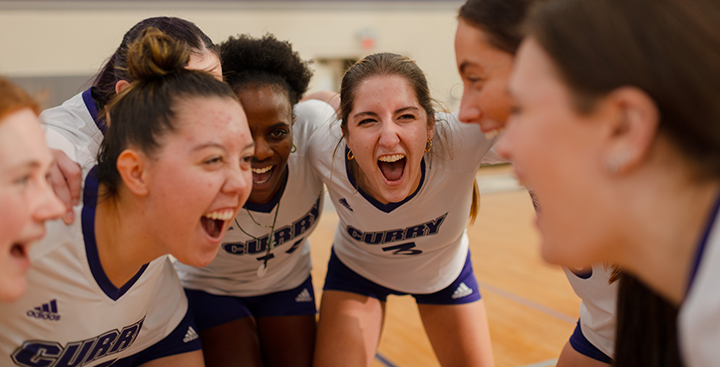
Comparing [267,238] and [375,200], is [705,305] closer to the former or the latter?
[375,200]

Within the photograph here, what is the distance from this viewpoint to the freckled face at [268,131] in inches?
99.7

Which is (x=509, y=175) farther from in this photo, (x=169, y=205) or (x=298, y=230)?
(x=169, y=205)

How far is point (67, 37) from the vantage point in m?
8.54

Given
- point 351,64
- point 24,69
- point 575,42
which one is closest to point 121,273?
point 351,64

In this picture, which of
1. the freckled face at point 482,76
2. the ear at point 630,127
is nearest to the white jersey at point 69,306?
the freckled face at point 482,76

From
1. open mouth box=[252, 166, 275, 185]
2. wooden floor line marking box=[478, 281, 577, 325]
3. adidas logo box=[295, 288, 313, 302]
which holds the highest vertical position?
open mouth box=[252, 166, 275, 185]

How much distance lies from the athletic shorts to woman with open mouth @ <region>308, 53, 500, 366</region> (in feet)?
2.39

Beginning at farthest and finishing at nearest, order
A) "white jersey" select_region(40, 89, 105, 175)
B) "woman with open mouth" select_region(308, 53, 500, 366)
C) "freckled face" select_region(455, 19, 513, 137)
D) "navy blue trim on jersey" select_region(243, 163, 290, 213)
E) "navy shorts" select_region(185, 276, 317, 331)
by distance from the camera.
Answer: "navy shorts" select_region(185, 276, 317, 331)
"navy blue trim on jersey" select_region(243, 163, 290, 213)
"woman with open mouth" select_region(308, 53, 500, 366)
"white jersey" select_region(40, 89, 105, 175)
"freckled face" select_region(455, 19, 513, 137)

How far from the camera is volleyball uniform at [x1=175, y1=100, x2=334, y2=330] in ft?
9.18

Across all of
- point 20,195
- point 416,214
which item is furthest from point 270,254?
point 20,195

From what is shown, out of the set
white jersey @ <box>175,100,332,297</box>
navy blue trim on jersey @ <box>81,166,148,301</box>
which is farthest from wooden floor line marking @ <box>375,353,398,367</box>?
navy blue trim on jersey @ <box>81,166,148,301</box>

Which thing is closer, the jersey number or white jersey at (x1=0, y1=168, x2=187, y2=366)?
white jersey at (x1=0, y1=168, x2=187, y2=366)

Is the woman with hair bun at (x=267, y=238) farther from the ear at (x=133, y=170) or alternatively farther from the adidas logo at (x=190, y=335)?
the ear at (x=133, y=170)

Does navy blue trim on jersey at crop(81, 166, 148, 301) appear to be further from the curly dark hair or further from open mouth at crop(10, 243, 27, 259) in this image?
the curly dark hair
